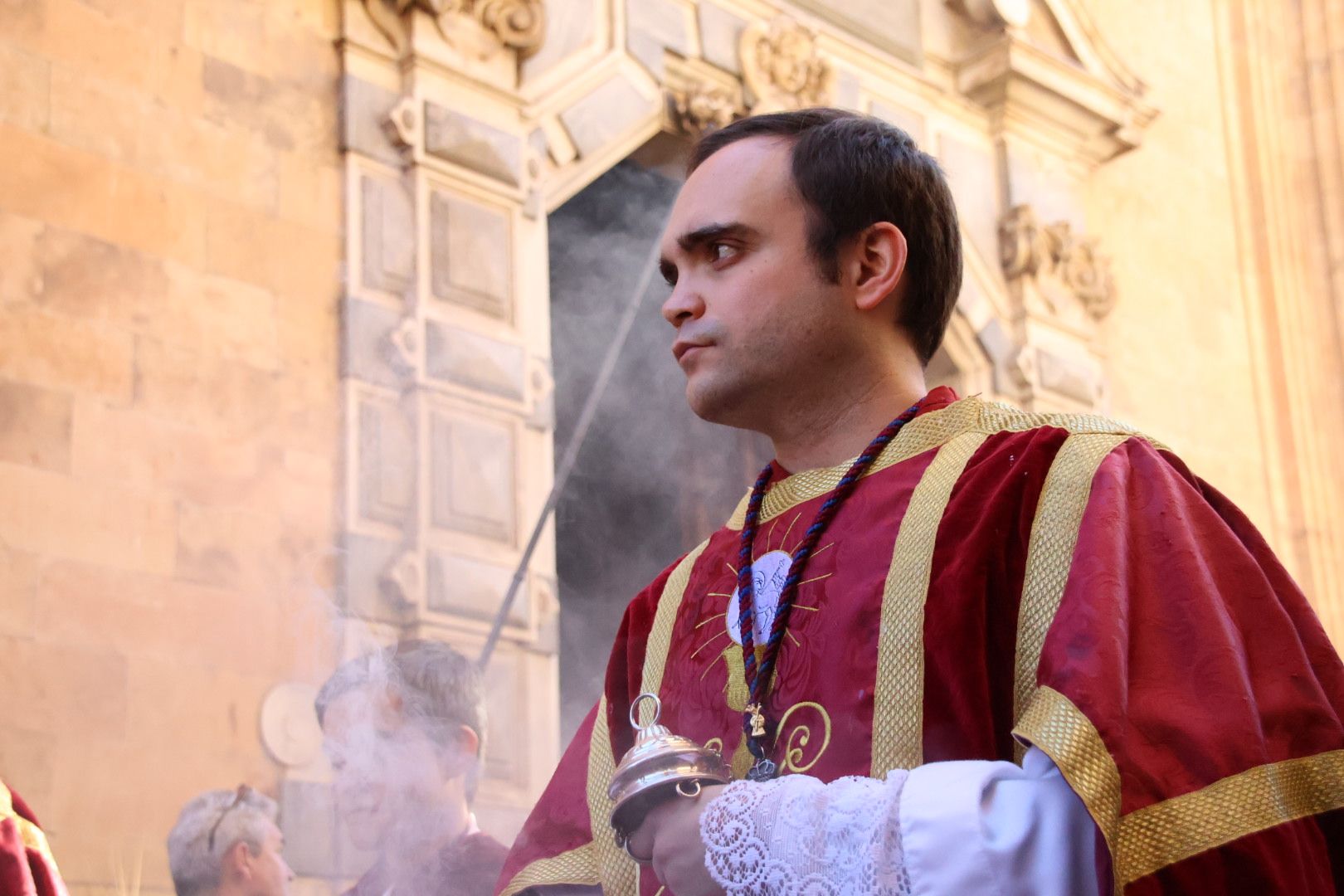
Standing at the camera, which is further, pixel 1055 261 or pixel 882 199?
pixel 1055 261

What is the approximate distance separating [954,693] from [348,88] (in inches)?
171

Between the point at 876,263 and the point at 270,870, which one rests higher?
the point at 876,263

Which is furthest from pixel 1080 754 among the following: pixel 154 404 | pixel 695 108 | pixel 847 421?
pixel 695 108

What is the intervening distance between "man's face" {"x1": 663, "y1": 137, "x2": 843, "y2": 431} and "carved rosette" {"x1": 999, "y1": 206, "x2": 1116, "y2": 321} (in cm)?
585

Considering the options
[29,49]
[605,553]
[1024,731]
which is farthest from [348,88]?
[1024,731]

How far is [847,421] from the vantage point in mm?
2135

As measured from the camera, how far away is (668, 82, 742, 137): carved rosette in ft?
22.4

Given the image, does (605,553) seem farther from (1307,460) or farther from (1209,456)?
(1307,460)

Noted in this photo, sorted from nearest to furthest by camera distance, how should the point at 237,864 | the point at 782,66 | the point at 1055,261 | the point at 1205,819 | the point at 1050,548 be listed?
the point at 1205,819
the point at 1050,548
the point at 237,864
the point at 782,66
the point at 1055,261

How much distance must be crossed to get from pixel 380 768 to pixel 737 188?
6.87 ft

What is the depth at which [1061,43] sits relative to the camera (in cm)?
837

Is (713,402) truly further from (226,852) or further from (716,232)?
(226,852)

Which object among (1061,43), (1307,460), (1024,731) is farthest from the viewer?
(1307,460)

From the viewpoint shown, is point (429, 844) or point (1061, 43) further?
point (1061, 43)
